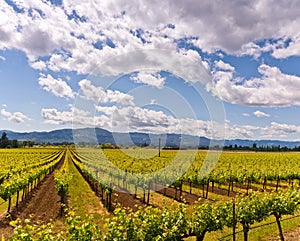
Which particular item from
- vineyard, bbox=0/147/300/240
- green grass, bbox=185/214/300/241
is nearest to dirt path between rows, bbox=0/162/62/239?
vineyard, bbox=0/147/300/240

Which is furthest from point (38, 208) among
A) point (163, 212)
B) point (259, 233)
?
point (163, 212)

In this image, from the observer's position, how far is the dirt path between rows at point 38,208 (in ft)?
48.1

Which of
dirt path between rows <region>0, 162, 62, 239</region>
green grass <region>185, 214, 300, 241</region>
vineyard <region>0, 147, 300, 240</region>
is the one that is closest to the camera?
vineyard <region>0, 147, 300, 240</region>

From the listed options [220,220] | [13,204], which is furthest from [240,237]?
[13,204]

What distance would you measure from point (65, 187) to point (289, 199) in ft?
41.5

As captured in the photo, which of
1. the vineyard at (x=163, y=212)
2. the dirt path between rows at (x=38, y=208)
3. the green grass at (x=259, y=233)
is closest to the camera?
the vineyard at (x=163, y=212)

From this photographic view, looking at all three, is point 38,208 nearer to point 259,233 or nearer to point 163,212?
point 259,233

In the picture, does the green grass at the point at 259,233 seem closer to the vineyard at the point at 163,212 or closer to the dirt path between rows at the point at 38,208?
→ the vineyard at the point at 163,212

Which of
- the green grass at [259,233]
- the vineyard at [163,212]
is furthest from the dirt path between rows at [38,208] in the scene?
the green grass at [259,233]

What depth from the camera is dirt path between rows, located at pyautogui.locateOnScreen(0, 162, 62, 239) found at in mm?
14659

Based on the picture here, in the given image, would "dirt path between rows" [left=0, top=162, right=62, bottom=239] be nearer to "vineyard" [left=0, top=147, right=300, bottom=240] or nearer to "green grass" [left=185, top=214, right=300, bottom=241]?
"vineyard" [left=0, top=147, right=300, bottom=240]

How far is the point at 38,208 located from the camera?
18.4 metres

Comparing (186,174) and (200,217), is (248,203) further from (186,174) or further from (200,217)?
(186,174)

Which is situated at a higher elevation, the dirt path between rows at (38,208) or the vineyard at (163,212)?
the vineyard at (163,212)
